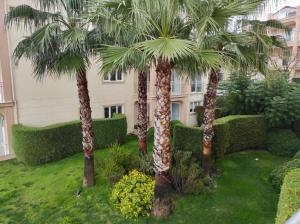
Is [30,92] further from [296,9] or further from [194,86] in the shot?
[296,9]

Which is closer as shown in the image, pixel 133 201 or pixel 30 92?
pixel 133 201

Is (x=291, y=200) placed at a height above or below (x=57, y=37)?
below

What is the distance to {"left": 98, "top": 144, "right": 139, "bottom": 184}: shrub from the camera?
9094mm

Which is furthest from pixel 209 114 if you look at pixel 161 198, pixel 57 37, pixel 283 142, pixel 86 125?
pixel 283 142

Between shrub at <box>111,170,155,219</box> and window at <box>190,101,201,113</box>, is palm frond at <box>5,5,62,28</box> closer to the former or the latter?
shrub at <box>111,170,155,219</box>

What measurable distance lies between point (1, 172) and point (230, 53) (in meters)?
12.2

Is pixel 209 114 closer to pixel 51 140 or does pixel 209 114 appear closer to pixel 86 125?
pixel 86 125

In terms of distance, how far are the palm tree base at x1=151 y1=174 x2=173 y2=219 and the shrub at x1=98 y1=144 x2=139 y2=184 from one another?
2.21 meters

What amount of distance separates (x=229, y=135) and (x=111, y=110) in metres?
8.99

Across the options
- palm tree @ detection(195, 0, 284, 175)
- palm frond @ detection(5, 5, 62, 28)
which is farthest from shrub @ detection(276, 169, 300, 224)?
palm frond @ detection(5, 5, 62, 28)

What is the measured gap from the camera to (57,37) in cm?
712

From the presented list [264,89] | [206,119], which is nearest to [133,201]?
[206,119]

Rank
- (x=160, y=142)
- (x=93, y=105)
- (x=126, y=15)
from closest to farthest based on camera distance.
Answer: (x=126, y=15) → (x=160, y=142) → (x=93, y=105)

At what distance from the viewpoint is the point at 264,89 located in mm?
13703
